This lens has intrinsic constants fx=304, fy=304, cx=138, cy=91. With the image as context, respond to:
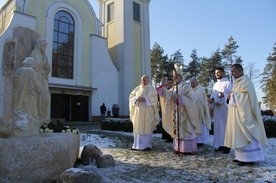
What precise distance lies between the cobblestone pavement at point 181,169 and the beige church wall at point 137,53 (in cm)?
2388

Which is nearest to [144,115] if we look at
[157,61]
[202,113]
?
[202,113]

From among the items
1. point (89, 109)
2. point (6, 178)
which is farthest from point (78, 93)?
point (6, 178)

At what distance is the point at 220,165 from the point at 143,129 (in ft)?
9.30

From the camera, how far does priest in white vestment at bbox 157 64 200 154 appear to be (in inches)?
302

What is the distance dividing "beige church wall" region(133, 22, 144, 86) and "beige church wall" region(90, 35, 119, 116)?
2.86 metres

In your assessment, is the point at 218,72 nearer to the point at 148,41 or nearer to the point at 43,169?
the point at 43,169

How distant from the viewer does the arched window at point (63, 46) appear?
1023 inches

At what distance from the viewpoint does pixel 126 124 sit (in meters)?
14.9

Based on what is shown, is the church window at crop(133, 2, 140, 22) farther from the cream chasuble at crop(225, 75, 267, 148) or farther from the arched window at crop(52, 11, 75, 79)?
the cream chasuble at crop(225, 75, 267, 148)

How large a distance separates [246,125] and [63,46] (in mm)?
22679

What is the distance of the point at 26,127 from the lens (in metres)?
5.00

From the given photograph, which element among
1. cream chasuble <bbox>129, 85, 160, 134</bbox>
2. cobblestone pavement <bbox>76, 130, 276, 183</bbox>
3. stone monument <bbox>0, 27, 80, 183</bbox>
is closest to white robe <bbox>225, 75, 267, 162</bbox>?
cobblestone pavement <bbox>76, 130, 276, 183</bbox>

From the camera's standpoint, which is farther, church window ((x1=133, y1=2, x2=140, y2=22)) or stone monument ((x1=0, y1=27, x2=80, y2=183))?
church window ((x1=133, y1=2, x2=140, y2=22))

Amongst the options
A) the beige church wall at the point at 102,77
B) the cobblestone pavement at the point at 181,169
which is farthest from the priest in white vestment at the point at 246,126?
the beige church wall at the point at 102,77
